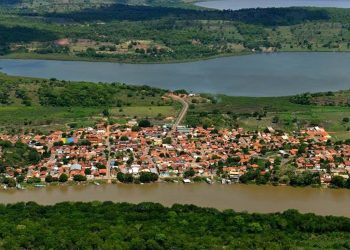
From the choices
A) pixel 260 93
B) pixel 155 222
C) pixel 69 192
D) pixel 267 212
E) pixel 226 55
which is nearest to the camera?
pixel 155 222

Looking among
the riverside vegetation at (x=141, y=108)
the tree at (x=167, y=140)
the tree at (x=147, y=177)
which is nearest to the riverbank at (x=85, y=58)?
the riverside vegetation at (x=141, y=108)

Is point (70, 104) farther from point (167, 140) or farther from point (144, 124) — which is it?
point (167, 140)

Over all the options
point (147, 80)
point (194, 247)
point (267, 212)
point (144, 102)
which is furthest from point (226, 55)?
point (194, 247)

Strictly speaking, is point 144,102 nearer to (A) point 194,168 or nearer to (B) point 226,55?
(A) point 194,168

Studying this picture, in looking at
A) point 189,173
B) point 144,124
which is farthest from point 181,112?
point 189,173

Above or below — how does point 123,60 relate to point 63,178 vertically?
above

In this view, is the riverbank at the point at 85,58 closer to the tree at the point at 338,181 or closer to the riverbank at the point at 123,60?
the riverbank at the point at 123,60

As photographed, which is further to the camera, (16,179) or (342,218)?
(16,179)
